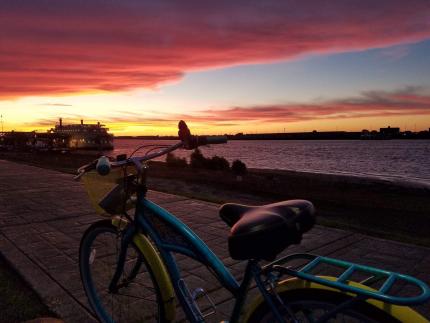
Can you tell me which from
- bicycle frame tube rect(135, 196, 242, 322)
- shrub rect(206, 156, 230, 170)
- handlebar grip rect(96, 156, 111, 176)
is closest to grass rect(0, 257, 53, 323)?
bicycle frame tube rect(135, 196, 242, 322)

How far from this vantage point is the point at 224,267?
2.14 metres

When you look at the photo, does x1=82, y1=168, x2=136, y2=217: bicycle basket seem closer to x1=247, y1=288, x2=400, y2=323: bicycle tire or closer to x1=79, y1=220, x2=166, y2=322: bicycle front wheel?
x1=79, y1=220, x2=166, y2=322: bicycle front wheel

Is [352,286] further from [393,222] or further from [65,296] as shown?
[393,222]

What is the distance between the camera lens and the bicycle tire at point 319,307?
1421 mm

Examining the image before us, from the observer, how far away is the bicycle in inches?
57.8

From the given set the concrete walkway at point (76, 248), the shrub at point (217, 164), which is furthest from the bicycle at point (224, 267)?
the shrub at point (217, 164)

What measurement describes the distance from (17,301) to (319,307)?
3196 millimetres

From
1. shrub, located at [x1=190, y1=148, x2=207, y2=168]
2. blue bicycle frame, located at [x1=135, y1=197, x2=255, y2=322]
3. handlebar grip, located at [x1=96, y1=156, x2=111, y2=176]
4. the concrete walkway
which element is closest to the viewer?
blue bicycle frame, located at [x1=135, y1=197, x2=255, y2=322]

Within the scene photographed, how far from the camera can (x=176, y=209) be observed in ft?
25.3

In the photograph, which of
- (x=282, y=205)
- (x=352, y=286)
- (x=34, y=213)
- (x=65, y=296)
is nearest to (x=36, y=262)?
(x=65, y=296)

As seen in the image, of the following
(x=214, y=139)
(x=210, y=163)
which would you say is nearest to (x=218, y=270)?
(x=214, y=139)

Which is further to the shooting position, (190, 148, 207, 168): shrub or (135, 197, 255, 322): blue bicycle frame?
(190, 148, 207, 168): shrub

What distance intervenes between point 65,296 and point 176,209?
4.21 meters

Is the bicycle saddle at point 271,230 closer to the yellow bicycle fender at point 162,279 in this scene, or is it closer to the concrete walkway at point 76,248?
the yellow bicycle fender at point 162,279
